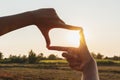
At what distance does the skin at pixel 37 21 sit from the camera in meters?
1.50

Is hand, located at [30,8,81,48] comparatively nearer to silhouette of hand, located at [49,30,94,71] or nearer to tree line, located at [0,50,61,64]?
silhouette of hand, located at [49,30,94,71]

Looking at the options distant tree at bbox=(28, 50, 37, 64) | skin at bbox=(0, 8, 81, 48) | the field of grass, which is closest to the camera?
skin at bbox=(0, 8, 81, 48)

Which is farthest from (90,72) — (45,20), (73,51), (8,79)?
(8,79)

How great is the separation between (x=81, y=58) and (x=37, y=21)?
0.95ft

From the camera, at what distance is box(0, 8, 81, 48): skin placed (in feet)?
4.91

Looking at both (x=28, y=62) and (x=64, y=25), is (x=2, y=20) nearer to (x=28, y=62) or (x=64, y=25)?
(x=64, y=25)

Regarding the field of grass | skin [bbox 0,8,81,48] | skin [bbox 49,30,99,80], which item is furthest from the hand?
the field of grass

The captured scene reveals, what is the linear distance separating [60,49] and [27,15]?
27cm

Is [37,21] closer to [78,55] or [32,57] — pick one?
[78,55]

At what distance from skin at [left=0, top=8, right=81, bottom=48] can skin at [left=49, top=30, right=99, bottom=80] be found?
11 cm

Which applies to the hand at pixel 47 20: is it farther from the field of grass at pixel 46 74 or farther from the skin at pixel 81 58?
the field of grass at pixel 46 74

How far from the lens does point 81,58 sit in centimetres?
178

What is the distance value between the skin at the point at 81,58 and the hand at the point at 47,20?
0.36 feet

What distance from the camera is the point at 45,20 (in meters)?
1.61
